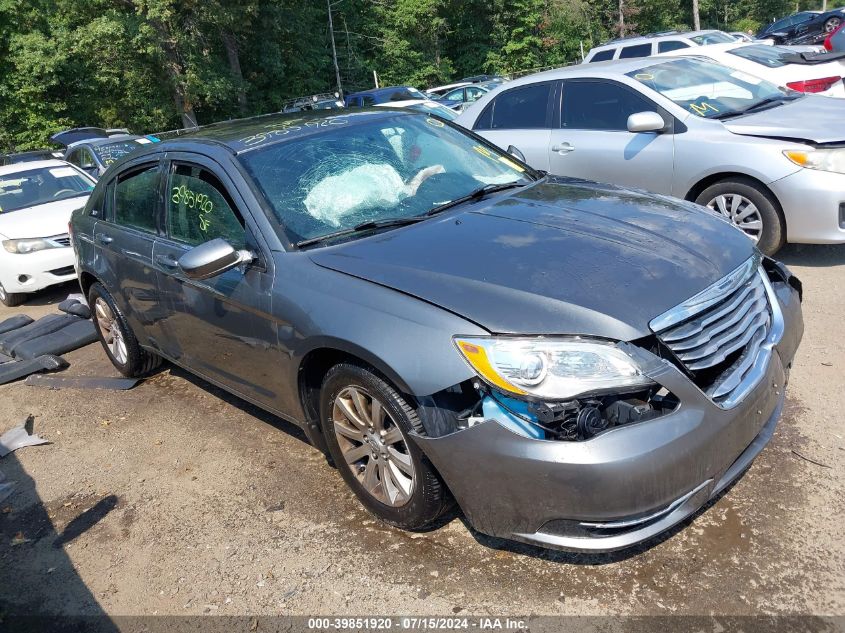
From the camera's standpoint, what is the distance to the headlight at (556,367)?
2479 mm

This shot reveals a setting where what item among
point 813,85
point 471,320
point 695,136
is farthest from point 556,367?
point 813,85

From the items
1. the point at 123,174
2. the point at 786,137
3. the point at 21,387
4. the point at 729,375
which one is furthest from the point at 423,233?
the point at 21,387

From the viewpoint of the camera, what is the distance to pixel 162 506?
3.72 m

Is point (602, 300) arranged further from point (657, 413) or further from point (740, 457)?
point (740, 457)

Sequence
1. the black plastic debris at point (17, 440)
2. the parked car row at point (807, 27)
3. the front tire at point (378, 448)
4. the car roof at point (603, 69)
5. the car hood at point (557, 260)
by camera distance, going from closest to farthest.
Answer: the car hood at point (557, 260) < the front tire at point (378, 448) < the black plastic debris at point (17, 440) < the car roof at point (603, 69) < the parked car row at point (807, 27)

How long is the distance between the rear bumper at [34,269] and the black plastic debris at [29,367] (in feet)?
7.06

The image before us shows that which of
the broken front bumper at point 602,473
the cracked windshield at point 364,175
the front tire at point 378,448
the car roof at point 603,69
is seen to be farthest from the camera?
the car roof at point 603,69

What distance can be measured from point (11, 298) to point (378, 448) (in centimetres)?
695

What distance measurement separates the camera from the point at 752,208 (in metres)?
5.66

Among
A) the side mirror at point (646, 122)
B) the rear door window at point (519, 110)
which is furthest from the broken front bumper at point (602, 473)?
the rear door window at point (519, 110)

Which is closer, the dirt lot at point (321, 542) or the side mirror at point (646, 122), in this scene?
the dirt lot at point (321, 542)

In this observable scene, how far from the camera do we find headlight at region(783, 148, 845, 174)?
5309 mm

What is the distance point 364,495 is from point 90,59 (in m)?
32.7

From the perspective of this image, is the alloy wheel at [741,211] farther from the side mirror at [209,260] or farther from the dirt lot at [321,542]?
the side mirror at [209,260]
